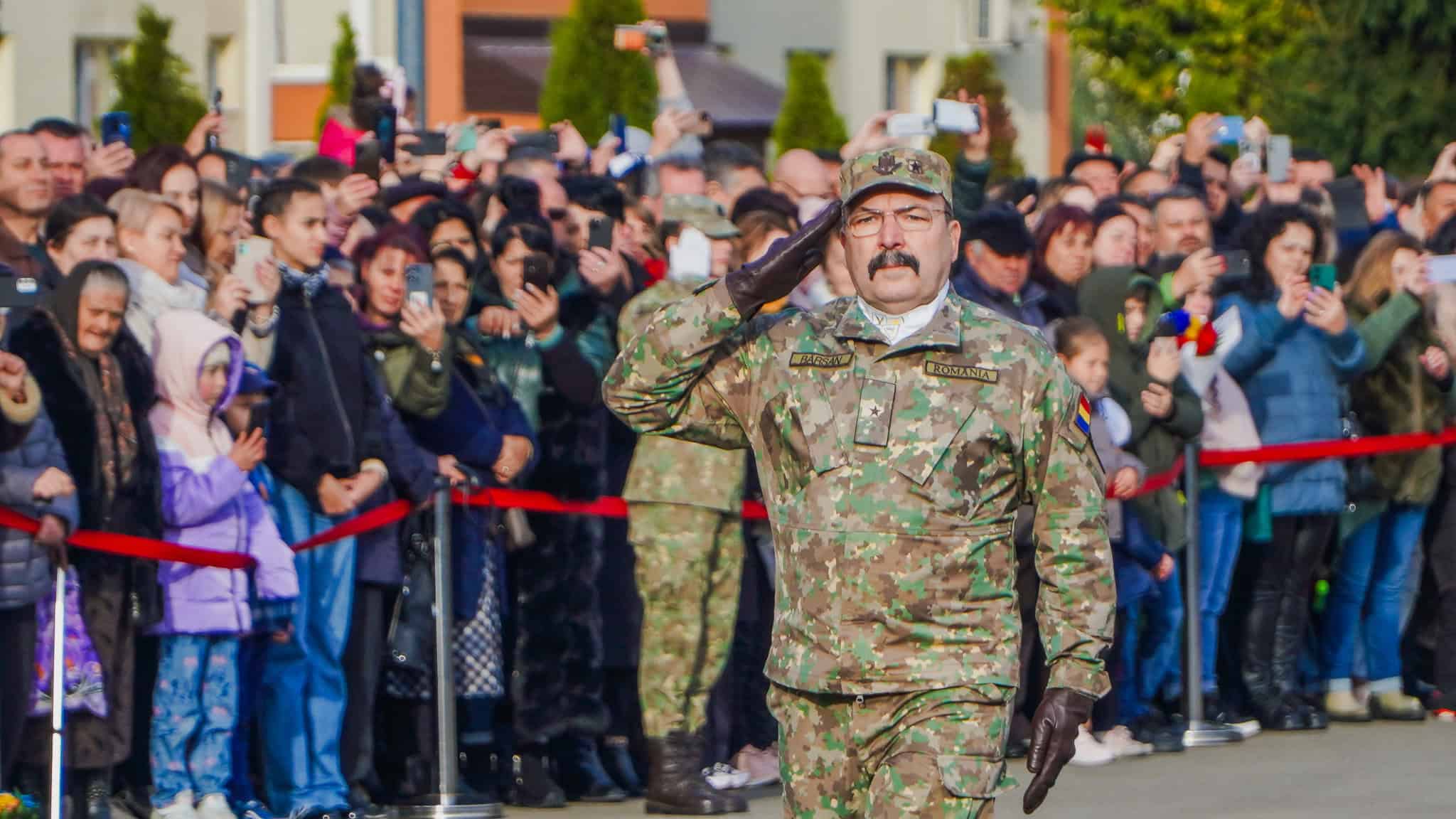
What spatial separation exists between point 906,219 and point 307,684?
13.9 feet

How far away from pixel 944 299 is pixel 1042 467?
45cm

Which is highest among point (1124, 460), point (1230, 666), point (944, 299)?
point (944, 299)

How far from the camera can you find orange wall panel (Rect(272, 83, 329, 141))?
36688 millimetres

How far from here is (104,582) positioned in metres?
9.36

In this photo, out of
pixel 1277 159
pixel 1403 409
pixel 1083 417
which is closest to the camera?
pixel 1083 417

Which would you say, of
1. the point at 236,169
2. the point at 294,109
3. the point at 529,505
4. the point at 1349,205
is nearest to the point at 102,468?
the point at 529,505

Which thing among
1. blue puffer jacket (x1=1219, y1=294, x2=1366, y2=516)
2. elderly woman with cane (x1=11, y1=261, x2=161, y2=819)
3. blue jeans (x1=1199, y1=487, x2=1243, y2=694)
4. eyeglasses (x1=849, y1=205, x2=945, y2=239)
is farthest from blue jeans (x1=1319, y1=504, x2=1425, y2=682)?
eyeglasses (x1=849, y1=205, x2=945, y2=239)

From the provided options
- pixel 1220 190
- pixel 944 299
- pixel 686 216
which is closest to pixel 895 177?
pixel 944 299

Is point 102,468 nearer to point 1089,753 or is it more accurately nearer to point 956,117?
point 1089,753

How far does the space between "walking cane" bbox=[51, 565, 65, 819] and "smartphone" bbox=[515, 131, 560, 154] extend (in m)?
4.43

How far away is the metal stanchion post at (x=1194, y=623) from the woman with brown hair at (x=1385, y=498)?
97 cm

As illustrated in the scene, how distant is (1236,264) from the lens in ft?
40.3

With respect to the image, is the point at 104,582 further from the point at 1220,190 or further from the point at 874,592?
the point at 1220,190

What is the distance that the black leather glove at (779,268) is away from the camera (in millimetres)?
6430
